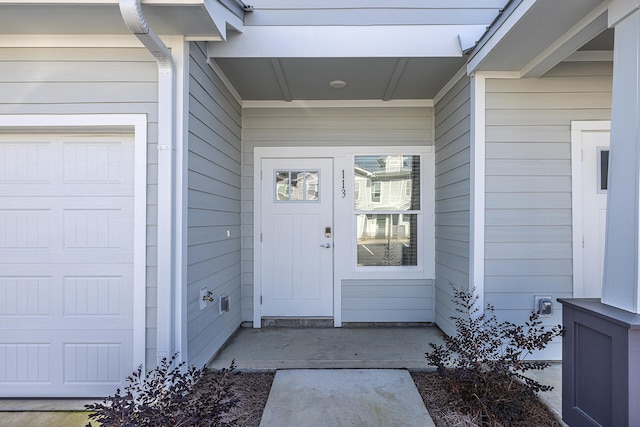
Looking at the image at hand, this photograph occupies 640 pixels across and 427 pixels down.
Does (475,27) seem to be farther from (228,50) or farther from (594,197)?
(228,50)

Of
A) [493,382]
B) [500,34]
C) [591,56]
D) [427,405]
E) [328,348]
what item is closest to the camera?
[493,382]

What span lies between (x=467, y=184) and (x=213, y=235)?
2253 millimetres

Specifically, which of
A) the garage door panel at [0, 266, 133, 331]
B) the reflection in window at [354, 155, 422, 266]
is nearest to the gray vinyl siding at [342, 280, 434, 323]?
the reflection in window at [354, 155, 422, 266]

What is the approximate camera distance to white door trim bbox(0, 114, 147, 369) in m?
2.38

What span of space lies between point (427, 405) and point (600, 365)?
3.40ft

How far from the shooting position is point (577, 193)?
9.64ft

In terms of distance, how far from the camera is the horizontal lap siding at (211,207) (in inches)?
101

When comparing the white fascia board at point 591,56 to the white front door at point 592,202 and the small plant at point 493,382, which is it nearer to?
the white front door at point 592,202

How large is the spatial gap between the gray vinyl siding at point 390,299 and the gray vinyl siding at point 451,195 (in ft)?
0.47

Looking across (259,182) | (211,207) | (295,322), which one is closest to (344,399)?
(295,322)

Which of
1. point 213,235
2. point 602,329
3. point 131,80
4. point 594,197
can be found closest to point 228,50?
point 131,80

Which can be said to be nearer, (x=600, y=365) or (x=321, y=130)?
(x=600, y=365)

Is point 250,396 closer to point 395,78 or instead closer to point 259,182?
point 259,182

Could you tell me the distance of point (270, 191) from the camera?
3.94 meters
